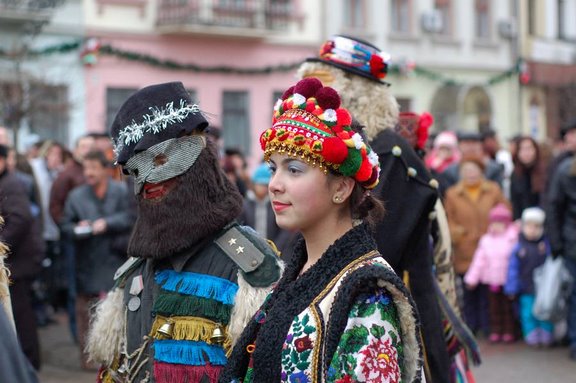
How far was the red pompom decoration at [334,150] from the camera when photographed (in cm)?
278

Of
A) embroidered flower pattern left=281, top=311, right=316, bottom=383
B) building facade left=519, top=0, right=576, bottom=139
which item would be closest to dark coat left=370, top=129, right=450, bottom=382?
embroidered flower pattern left=281, top=311, right=316, bottom=383

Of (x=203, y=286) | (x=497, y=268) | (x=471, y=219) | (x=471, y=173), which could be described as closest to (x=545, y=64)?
(x=471, y=173)

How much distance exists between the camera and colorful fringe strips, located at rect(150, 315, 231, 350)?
346 cm

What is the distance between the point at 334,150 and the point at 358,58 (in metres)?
1.80

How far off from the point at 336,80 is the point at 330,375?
2.15m

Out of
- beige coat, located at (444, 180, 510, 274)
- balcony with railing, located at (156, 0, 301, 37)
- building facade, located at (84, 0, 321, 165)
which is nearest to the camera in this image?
beige coat, located at (444, 180, 510, 274)

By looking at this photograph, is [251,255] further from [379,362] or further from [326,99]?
[379,362]

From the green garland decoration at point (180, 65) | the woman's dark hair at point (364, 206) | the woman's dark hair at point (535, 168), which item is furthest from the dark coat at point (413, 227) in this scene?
the green garland decoration at point (180, 65)

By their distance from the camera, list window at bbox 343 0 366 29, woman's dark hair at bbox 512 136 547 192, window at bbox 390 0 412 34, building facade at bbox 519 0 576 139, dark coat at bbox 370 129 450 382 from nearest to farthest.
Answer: dark coat at bbox 370 129 450 382 → woman's dark hair at bbox 512 136 547 192 → window at bbox 343 0 366 29 → window at bbox 390 0 412 34 → building facade at bbox 519 0 576 139

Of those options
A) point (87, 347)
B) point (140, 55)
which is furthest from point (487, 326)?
point (140, 55)

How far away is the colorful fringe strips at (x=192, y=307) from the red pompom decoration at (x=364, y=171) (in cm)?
86

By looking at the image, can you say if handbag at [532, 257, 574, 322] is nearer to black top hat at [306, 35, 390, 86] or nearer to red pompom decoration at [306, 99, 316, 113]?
black top hat at [306, 35, 390, 86]

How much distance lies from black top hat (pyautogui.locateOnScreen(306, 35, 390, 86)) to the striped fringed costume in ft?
3.84

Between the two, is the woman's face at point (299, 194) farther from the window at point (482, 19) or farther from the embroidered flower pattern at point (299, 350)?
the window at point (482, 19)
